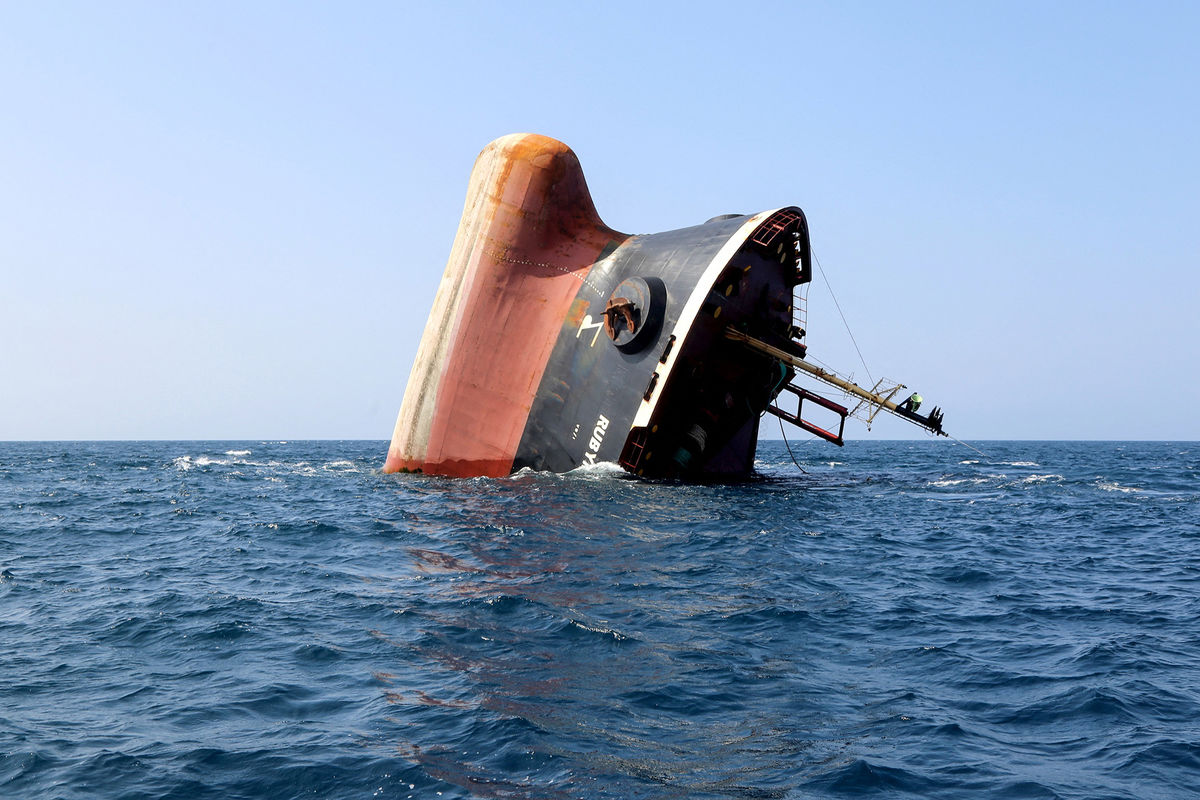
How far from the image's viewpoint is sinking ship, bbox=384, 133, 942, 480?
73.2 ft

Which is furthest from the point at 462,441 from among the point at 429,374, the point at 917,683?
the point at 917,683

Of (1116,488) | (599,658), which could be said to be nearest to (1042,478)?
(1116,488)

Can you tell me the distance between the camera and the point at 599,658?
9.37 metres

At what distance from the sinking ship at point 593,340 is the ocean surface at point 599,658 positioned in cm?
395

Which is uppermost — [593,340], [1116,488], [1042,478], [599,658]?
[593,340]

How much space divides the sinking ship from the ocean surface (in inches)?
156

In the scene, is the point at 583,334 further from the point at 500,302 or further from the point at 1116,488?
the point at 1116,488

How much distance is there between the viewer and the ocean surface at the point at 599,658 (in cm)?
676

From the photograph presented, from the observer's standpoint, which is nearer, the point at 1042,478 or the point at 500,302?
the point at 500,302

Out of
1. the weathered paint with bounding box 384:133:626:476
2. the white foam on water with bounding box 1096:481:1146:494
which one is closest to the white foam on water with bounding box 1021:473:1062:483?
the white foam on water with bounding box 1096:481:1146:494

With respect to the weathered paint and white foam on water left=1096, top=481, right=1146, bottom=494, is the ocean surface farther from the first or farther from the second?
white foam on water left=1096, top=481, right=1146, bottom=494

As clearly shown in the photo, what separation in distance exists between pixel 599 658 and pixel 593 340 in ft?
48.8

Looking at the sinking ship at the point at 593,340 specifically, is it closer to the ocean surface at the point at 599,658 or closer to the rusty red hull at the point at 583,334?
the rusty red hull at the point at 583,334

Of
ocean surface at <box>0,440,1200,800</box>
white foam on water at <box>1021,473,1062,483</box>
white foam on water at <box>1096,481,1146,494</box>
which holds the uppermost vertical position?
white foam on water at <box>1021,473,1062,483</box>
